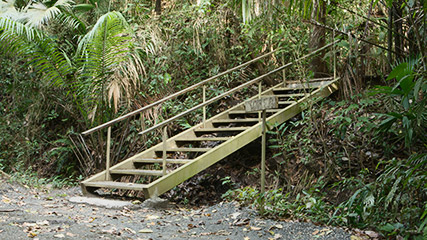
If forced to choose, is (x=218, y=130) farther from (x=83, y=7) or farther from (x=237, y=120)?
(x=83, y=7)

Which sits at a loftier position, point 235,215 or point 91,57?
point 91,57

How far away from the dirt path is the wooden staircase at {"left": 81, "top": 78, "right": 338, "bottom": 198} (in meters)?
0.46

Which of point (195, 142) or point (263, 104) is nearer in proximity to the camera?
point (263, 104)

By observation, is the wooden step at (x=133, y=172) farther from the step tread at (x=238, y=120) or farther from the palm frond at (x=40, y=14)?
the palm frond at (x=40, y=14)

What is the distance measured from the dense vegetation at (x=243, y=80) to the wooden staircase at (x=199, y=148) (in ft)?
1.06

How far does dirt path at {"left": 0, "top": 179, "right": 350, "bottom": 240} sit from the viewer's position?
365 cm

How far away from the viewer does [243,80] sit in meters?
8.40

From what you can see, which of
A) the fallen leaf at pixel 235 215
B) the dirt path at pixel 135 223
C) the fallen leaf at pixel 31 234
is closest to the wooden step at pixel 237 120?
the dirt path at pixel 135 223

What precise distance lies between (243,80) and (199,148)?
2.66 metres

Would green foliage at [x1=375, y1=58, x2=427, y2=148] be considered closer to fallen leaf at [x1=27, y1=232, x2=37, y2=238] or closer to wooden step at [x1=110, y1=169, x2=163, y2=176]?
wooden step at [x1=110, y1=169, x2=163, y2=176]

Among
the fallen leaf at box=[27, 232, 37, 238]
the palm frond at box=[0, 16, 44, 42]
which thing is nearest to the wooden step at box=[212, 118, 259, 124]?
the palm frond at box=[0, 16, 44, 42]

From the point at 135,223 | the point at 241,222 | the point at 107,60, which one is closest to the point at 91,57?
the point at 107,60

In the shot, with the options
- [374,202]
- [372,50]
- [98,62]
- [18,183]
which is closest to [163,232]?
[374,202]

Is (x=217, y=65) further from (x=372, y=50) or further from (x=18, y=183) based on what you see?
(x=18, y=183)
